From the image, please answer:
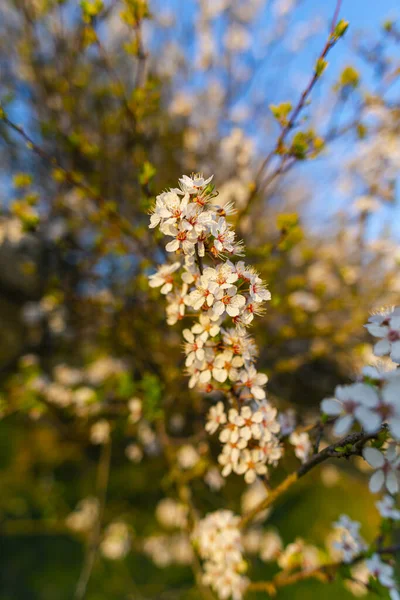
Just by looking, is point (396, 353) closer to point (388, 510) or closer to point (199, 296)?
point (199, 296)

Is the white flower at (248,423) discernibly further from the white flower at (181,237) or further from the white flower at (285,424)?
the white flower at (181,237)

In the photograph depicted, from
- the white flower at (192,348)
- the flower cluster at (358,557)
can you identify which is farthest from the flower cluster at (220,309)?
the flower cluster at (358,557)

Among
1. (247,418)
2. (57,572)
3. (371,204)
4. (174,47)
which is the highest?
(174,47)

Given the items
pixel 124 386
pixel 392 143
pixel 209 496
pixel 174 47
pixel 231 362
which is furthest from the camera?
pixel 174 47

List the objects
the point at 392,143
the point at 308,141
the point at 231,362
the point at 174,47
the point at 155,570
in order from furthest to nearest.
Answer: the point at 174,47
the point at 155,570
the point at 392,143
the point at 308,141
the point at 231,362

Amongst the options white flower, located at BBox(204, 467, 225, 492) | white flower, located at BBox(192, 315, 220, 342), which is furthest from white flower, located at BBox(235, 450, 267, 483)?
white flower, located at BBox(204, 467, 225, 492)

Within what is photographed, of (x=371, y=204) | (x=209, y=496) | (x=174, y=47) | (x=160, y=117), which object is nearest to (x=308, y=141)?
(x=371, y=204)

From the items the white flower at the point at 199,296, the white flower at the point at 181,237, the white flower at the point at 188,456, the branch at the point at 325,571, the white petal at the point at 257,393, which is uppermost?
the white flower at the point at 181,237

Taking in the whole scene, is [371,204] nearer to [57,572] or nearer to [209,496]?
[209,496]
